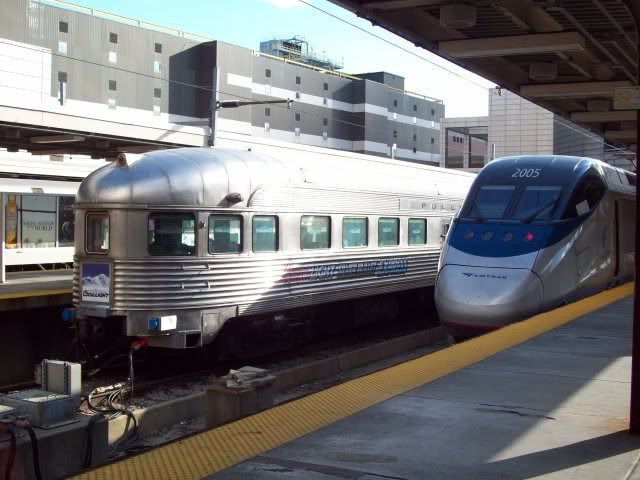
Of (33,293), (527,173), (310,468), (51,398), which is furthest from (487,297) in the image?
(33,293)

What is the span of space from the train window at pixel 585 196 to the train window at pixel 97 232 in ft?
20.7

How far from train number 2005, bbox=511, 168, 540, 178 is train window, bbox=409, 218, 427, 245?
11.9 feet

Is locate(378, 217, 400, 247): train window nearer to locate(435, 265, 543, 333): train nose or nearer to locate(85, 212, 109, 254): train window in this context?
locate(435, 265, 543, 333): train nose

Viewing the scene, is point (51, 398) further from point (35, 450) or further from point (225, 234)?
point (225, 234)

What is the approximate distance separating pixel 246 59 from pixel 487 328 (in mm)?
51919

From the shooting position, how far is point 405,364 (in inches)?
293

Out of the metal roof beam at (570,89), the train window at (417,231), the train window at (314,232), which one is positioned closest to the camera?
the train window at (314,232)

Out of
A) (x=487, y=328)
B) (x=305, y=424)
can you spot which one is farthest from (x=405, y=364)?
(x=487, y=328)

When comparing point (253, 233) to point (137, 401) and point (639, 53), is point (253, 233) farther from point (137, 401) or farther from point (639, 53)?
point (639, 53)

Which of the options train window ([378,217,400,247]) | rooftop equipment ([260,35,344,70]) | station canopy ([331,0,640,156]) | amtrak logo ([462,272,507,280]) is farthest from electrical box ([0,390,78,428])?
rooftop equipment ([260,35,344,70])

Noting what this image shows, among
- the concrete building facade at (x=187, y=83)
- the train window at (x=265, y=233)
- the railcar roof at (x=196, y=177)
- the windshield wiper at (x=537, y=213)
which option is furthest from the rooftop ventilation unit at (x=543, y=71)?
the concrete building facade at (x=187, y=83)

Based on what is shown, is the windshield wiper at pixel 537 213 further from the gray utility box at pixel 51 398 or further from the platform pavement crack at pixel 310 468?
the platform pavement crack at pixel 310 468

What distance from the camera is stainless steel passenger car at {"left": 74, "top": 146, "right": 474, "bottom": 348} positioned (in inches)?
402

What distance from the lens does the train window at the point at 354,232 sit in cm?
1323
